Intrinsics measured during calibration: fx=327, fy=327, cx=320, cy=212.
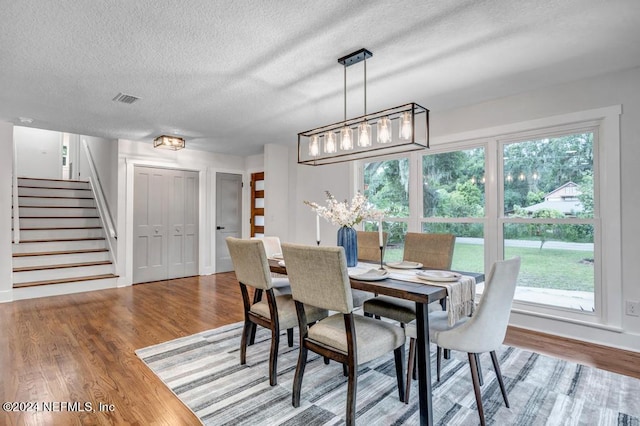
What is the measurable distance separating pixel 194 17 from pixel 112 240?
15.1 feet

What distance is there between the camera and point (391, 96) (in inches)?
131

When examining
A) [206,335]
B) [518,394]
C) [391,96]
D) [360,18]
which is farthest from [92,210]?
[518,394]

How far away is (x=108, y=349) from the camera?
277 centimetres

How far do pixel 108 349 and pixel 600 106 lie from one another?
475 cm

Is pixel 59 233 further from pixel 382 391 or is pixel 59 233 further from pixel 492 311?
pixel 492 311

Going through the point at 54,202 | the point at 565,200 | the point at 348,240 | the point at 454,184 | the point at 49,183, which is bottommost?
the point at 348,240

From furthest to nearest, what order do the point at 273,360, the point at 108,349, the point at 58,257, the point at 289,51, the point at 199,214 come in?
the point at 199,214 < the point at 58,257 < the point at 108,349 < the point at 289,51 < the point at 273,360

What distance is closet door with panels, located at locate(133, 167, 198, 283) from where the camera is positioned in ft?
17.9

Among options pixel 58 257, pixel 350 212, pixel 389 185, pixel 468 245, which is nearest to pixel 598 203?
pixel 468 245

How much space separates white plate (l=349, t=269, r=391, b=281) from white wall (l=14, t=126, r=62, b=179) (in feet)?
28.0

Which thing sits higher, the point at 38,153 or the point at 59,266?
the point at 38,153

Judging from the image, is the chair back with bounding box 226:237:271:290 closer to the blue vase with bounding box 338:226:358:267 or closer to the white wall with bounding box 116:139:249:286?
the blue vase with bounding box 338:226:358:267

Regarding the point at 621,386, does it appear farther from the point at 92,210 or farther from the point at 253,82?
the point at 92,210

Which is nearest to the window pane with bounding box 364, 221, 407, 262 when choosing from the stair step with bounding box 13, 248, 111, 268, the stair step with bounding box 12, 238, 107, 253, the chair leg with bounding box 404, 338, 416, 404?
the chair leg with bounding box 404, 338, 416, 404
